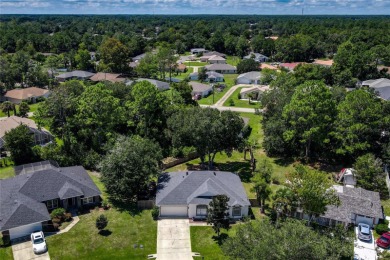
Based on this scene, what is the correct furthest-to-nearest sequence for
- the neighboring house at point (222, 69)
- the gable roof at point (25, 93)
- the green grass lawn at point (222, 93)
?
the neighboring house at point (222, 69) → the green grass lawn at point (222, 93) → the gable roof at point (25, 93)

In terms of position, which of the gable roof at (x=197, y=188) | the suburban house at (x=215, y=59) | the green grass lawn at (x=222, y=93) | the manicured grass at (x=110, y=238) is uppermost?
the suburban house at (x=215, y=59)

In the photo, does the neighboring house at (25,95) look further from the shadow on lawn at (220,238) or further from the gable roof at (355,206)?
the gable roof at (355,206)

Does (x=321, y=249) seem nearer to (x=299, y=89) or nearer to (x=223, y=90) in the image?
(x=299, y=89)

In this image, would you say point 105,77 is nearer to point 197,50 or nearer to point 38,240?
point 197,50

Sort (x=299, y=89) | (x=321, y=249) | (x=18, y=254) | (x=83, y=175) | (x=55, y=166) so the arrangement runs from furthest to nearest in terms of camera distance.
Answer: (x=299, y=89) < (x=55, y=166) < (x=83, y=175) < (x=18, y=254) < (x=321, y=249)

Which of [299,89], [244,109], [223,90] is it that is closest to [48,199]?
[299,89]

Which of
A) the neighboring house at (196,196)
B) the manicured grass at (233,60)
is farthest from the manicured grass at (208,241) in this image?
the manicured grass at (233,60)

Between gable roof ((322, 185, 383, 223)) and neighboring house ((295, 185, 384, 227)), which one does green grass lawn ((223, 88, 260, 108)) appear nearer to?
gable roof ((322, 185, 383, 223))
